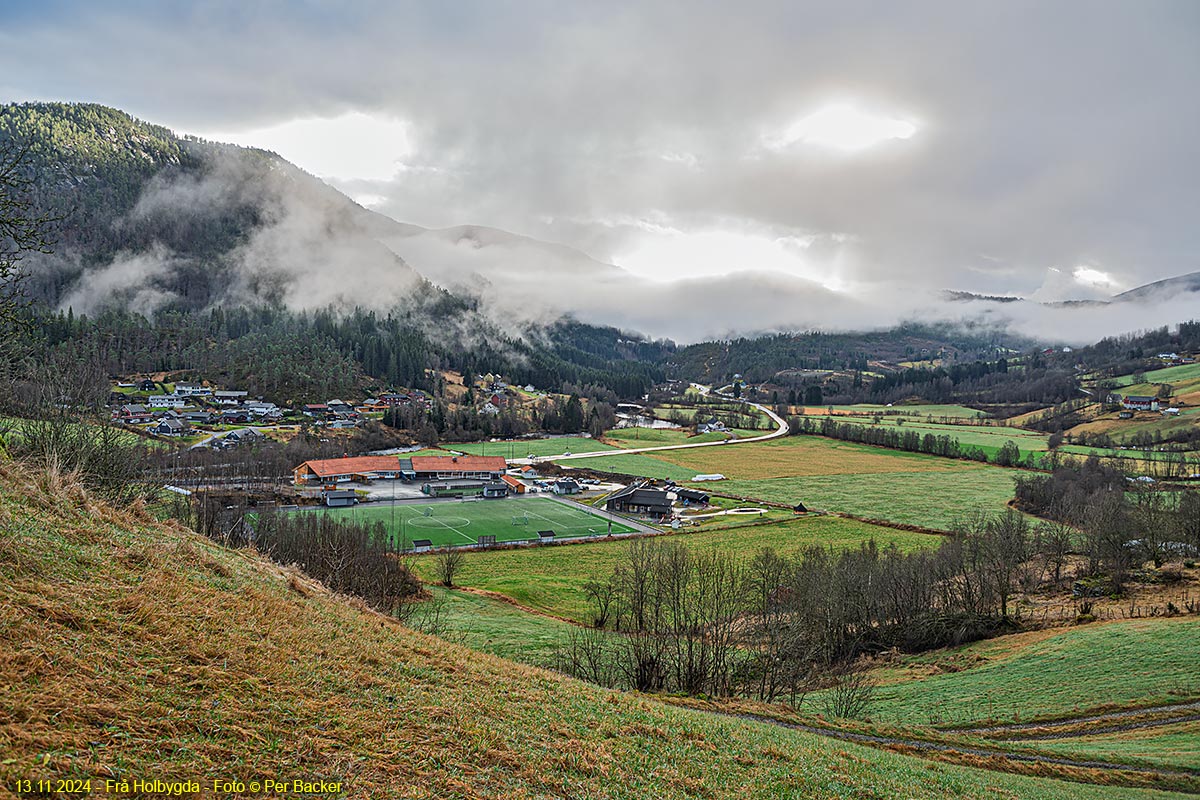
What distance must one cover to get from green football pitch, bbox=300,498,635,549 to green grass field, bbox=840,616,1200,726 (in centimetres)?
4993

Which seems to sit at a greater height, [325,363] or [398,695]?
[325,363]

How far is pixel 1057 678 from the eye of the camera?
100 ft

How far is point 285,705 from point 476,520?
7701 centimetres

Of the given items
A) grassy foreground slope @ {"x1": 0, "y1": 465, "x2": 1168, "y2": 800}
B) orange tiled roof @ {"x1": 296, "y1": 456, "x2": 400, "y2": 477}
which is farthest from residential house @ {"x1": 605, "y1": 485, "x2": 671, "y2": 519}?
grassy foreground slope @ {"x1": 0, "y1": 465, "x2": 1168, "y2": 800}

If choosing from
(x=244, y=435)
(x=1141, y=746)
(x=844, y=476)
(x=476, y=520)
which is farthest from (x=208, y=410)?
(x=1141, y=746)

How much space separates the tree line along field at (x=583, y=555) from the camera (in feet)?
182

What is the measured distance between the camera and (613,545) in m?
76.0

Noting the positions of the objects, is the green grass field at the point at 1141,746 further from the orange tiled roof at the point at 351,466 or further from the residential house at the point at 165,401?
the residential house at the point at 165,401

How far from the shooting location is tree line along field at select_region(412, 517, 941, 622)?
182 ft

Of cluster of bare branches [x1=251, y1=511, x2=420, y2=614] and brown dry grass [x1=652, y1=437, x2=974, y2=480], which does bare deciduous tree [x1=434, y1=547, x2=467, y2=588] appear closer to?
cluster of bare branches [x1=251, y1=511, x2=420, y2=614]

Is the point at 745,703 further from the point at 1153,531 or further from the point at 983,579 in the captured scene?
the point at 1153,531

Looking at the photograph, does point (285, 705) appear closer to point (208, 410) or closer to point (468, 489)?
point (468, 489)

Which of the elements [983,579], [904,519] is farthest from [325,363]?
[983,579]

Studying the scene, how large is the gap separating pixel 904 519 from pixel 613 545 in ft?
141
